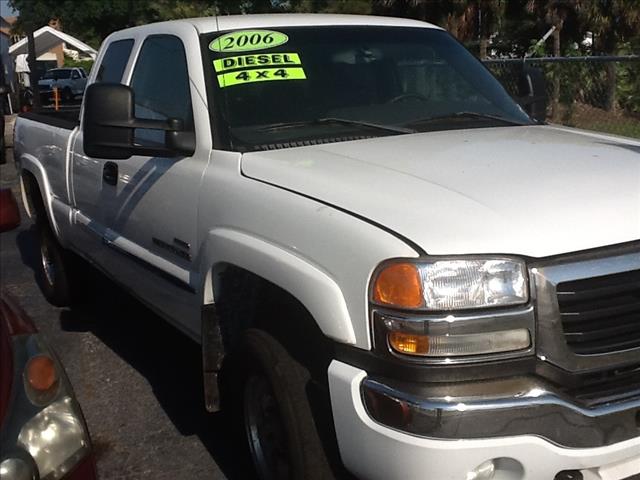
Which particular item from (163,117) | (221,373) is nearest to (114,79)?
(163,117)

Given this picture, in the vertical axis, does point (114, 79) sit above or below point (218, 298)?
above

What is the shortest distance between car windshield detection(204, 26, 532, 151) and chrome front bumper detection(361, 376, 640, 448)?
1.40 metres

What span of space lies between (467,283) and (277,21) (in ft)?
7.11

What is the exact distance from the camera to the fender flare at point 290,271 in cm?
255

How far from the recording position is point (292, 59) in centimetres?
385

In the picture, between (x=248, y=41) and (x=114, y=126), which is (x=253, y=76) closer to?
(x=248, y=41)

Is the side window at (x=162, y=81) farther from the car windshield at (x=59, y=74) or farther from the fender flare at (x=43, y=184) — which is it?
the car windshield at (x=59, y=74)

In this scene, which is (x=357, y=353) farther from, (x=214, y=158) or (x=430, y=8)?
(x=430, y=8)

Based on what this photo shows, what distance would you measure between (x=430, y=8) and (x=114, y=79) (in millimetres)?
17140

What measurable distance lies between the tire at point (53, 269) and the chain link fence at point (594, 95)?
17.7 feet

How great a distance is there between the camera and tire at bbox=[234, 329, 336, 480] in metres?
2.79

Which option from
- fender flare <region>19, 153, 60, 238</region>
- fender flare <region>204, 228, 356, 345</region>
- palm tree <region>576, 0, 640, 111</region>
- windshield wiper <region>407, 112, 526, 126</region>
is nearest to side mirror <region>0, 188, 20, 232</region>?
fender flare <region>204, 228, 356, 345</region>

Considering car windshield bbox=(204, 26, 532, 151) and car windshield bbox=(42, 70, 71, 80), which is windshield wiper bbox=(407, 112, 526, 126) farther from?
car windshield bbox=(42, 70, 71, 80)

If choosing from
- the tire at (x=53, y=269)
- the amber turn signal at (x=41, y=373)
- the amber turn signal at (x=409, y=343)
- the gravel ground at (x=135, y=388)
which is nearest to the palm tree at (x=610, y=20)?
A: the gravel ground at (x=135, y=388)
